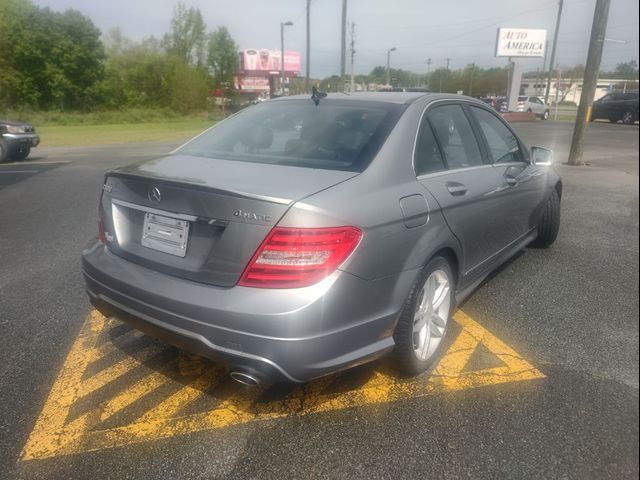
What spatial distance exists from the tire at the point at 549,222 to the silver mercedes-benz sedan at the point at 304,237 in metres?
1.67

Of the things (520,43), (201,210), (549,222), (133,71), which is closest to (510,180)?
(549,222)

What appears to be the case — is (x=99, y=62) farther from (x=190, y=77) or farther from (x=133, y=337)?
(x=133, y=337)

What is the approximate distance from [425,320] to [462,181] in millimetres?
858

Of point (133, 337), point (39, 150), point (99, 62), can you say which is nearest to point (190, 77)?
point (99, 62)

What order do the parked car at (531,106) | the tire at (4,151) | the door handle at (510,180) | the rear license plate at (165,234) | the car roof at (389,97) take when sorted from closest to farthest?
the rear license plate at (165,234), the car roof at (389,97), the door handle at (510,180), the tire at (4,151), the parked car at (531,106)

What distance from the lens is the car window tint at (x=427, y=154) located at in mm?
2592

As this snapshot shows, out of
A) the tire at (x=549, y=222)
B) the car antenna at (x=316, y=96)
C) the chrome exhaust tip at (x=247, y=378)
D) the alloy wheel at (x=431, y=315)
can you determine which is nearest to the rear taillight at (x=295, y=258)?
the chrome exhaust tip at (x=247, y=378)

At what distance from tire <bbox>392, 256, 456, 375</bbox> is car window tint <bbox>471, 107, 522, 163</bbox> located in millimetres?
1214

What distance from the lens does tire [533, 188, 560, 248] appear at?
177 inches

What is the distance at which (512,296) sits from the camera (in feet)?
12.3

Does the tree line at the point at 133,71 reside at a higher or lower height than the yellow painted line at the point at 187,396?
higher

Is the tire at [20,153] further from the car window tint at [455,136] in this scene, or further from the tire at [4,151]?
the car window tint at [455,136]

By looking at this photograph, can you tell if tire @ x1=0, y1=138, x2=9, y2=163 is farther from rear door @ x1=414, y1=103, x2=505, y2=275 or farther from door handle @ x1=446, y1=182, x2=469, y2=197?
door handle @ x1=446, y1=182, x2=469, y2=197

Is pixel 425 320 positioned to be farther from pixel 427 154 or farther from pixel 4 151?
pixel 4 151
